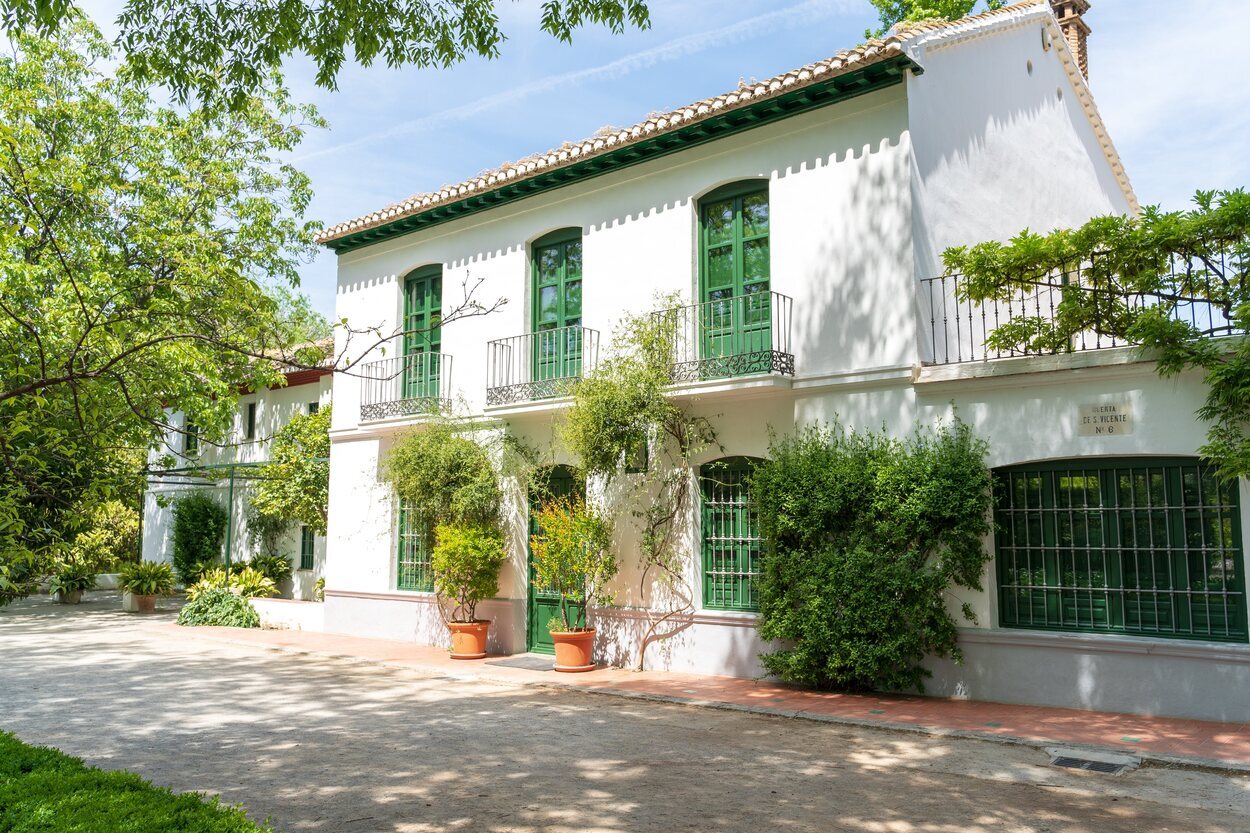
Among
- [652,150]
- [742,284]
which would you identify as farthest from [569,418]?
[652,150]

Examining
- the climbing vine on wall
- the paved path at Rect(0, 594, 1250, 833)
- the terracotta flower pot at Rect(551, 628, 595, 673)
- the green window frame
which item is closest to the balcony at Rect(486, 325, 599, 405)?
the climbing vine on wall

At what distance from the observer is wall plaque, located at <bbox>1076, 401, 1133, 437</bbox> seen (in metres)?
9.12

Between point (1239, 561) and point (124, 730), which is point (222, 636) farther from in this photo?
point (1239, 561)

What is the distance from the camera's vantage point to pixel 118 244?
18.2m

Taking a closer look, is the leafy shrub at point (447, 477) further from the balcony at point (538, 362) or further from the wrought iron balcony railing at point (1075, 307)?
the wrought iron balcony railing at point (1075, 307)

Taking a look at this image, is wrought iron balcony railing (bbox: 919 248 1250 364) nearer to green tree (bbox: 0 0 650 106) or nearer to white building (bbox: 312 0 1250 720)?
white building (bbox: 312 0 1250 720)

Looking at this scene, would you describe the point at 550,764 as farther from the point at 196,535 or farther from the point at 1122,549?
the point at 196,535

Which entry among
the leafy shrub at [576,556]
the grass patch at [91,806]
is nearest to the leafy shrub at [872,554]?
the leafy shrub at [576,556]

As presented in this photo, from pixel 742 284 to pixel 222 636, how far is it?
10631 mm

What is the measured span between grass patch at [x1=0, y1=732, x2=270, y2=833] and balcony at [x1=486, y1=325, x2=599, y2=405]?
819 centimetres

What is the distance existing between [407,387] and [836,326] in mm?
7681

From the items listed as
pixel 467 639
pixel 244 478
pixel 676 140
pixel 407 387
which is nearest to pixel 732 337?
pixel 676 140

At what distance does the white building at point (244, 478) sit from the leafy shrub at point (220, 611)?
2.21 m

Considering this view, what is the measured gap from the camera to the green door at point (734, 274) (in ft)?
38.2
